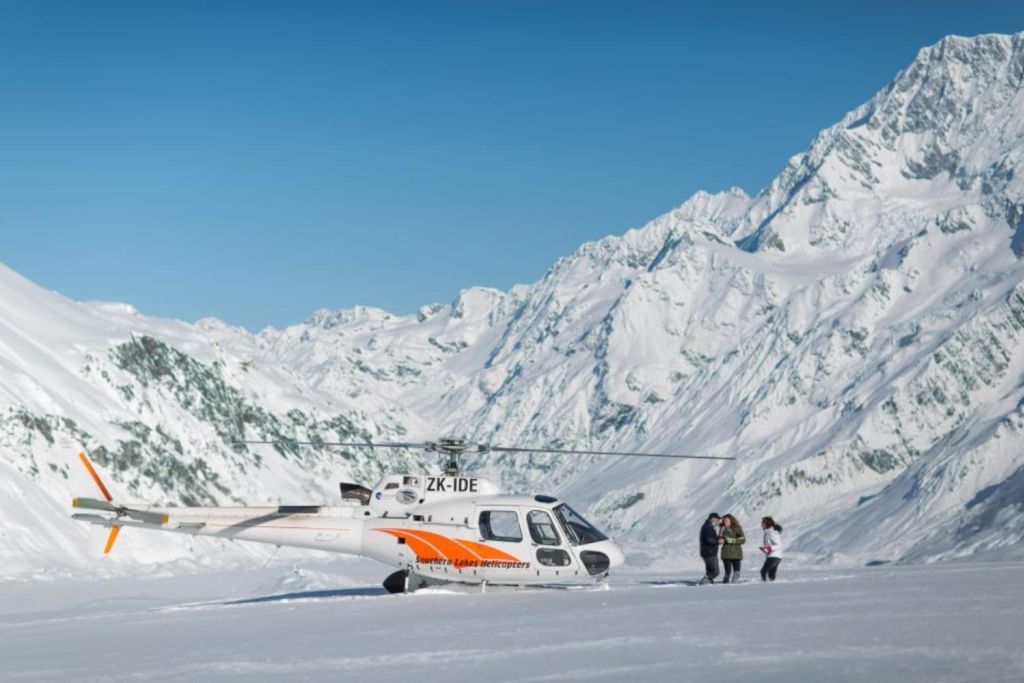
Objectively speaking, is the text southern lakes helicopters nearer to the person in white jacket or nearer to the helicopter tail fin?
the helicopter tail fin

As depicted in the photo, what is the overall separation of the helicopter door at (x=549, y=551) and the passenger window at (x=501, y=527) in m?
0.38

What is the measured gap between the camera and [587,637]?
20.2m

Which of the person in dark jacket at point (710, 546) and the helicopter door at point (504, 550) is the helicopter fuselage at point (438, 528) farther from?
the person in dark jacket at point (710, 546)

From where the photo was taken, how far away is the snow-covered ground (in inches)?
639

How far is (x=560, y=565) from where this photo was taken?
32.2m

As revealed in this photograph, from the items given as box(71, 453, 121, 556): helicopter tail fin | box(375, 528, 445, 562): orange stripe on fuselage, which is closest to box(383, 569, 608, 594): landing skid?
box(375, 528, 445, 562): orange stripe on fuselage

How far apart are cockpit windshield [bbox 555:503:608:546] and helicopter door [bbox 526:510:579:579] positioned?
0.25 m

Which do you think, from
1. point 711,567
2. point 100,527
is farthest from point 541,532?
point 100,527

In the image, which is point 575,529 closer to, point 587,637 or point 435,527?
point 435,527

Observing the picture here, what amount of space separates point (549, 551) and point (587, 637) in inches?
480

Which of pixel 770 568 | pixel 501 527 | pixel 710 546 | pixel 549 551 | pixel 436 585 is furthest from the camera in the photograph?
pixel 436 585

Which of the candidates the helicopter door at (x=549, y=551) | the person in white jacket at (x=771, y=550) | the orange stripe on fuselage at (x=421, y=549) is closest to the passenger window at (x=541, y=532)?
the helicopter door at (x=549, y=551)

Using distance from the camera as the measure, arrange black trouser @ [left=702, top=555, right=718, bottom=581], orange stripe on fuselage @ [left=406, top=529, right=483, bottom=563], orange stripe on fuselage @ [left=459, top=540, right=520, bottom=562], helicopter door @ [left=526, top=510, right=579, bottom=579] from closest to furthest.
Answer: helicopter door @ [left=526, top=510, right=579, bottom=579], orange stripe on fuselage @ [left=459, top=540, right=520, bottom=562], orange stripe on fuselage @ [left=406, top=529, right=483, bottom=563], black trouser @ [left=702, top=555, right=718, bottom=581]

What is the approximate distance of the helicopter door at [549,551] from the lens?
106 feet
